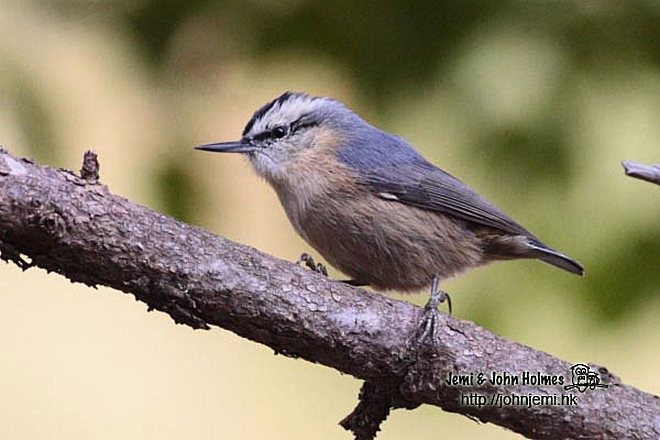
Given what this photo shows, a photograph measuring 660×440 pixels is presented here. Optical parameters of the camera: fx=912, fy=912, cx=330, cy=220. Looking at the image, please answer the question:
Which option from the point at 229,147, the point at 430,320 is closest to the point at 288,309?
the point at 430,320

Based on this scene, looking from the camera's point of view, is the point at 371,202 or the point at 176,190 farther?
the point at 371,202

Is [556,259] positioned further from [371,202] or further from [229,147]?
[229,147]

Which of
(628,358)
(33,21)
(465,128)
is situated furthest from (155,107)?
(628,358)

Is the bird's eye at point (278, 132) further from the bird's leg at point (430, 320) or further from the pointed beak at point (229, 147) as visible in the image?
the bird's leg at point (430, 320)

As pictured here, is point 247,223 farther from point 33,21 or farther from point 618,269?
point 618,269

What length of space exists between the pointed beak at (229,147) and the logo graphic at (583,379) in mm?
1110

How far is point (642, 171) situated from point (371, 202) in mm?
884

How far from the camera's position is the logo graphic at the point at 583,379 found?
2.05 meters

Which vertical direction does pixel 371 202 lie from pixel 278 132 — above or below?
below

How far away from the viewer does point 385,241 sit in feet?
8.23

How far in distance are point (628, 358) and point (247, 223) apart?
127cm

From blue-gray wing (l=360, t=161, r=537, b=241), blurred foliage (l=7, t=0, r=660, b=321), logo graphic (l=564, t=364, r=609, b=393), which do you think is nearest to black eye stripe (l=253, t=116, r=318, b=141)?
blue-gray wing (l=360, t=161, r=537, b=241)

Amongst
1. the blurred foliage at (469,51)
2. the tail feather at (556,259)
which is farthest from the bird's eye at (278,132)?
the tail feather at (556,259)

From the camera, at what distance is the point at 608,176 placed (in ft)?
7.72
